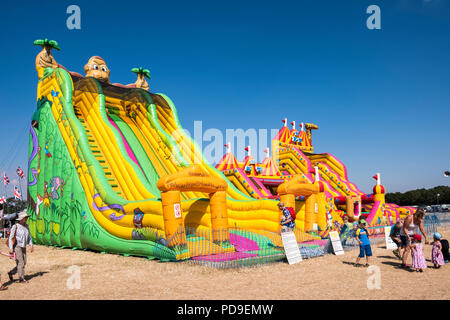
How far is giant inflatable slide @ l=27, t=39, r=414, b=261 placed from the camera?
8.77 m

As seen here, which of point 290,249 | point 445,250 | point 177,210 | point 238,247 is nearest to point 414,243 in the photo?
point 445,250

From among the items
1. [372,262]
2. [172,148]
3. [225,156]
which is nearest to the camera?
[372,262]

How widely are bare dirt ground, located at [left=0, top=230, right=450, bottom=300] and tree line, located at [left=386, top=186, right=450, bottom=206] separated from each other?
174ft

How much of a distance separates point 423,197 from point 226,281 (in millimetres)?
57162

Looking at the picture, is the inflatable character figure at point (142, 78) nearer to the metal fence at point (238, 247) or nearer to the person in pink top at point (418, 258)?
the metal fence at point (238, 247)

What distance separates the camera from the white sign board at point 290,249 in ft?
26.2

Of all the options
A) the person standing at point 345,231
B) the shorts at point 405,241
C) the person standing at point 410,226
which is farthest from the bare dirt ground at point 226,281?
the person standing at point 345,231

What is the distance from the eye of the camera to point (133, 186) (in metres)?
10.9

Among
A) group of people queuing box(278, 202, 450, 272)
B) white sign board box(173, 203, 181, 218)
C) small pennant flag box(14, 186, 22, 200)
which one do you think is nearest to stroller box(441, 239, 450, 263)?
group of people queuing box(278, 202, 450, 272)

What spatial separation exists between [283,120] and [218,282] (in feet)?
58.5

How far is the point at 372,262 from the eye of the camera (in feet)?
26.7

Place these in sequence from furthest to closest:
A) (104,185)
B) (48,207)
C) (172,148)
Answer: (172,148), (48,207), (104,185)
